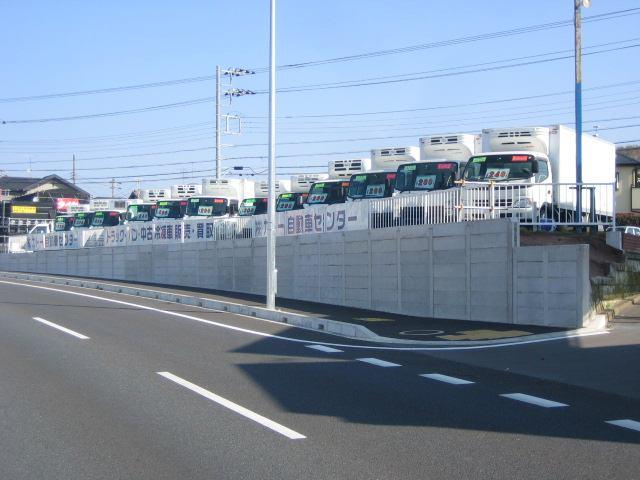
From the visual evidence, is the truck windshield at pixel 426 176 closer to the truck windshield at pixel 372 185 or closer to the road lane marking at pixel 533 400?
the truck windshield at pixel 372 185

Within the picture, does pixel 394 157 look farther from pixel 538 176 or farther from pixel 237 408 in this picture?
pixel 237 408

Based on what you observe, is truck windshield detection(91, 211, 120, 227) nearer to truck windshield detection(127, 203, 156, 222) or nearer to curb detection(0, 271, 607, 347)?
truck windshield detection(127, 203, 156, 222)

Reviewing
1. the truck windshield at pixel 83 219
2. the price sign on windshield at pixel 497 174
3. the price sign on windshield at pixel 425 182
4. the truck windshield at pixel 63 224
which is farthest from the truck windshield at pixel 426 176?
the truck windshield at pixel 63 224

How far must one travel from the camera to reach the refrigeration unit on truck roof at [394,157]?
83.9ft

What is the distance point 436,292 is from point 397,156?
8889 mm

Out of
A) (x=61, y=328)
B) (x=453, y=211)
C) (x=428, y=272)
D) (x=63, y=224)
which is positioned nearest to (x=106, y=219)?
(x=63, y=224)

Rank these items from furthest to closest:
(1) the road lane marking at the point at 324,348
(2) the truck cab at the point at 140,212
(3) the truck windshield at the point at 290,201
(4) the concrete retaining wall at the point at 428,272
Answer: (2) the truck cab at the point at 140,212 → (3) the truck windshield at the point at 290,201 → (4) the concrete retaining wall at the point at 428,272 → (1) the road lane marking at the point at 324,348

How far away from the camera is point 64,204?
63.2 m

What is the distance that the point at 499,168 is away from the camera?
20.4 meters

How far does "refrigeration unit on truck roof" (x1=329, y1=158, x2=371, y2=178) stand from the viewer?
1096 inches

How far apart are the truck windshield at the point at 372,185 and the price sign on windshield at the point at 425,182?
5.44ft

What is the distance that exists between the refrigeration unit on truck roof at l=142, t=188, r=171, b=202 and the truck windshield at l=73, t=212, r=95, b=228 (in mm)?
5860

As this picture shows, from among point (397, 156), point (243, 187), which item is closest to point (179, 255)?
point (243, 187)

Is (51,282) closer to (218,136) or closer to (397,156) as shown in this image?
(218,136)
